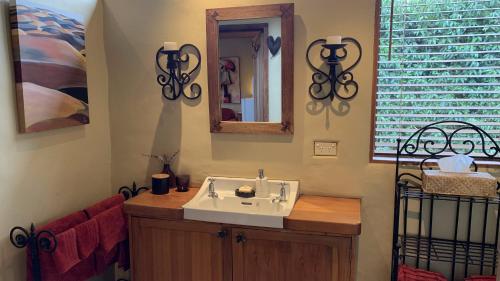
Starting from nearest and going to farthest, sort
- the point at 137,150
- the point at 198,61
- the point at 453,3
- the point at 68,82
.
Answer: the point at 453,3 → the point at 68,82 → the point at 198,61 → the point at 137,150

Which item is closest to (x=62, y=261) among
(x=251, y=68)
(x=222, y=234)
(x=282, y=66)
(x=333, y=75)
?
(x=222, y=234)

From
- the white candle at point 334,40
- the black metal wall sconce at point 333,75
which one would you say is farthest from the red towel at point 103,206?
the white candle at point 334,40

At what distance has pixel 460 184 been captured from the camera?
5.80ft

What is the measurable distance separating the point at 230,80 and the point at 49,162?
3.55 feet

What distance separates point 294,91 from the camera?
214 centimetres

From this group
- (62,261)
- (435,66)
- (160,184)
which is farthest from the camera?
(160,184)

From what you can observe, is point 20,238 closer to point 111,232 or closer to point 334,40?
point 111,232

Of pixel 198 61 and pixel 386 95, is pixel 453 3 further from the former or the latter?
pixel 198 61

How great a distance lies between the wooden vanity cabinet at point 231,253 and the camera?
1.82 metres

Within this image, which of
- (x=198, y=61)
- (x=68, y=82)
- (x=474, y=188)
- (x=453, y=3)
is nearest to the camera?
(x=474, y=188)

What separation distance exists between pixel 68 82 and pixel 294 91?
1.25 meters

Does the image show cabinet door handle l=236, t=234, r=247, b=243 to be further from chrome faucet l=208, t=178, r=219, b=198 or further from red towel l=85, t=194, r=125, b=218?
red towel l=85, t=194, r=125, b=218

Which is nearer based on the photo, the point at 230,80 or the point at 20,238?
the point at 20,238

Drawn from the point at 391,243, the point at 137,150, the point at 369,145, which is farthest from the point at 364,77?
the point at 137,150
